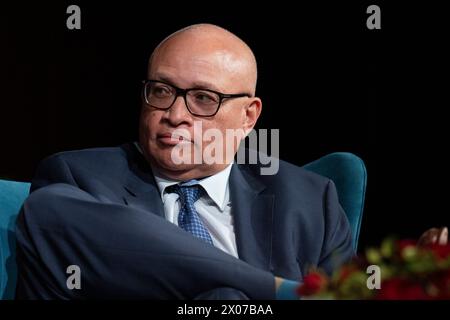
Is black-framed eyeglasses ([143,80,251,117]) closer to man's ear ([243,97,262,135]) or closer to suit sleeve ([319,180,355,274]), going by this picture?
man's ear ([243,97,262,135])

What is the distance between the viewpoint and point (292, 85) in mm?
2920

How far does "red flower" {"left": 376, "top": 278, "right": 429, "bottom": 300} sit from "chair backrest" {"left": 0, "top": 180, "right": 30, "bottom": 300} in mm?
1235

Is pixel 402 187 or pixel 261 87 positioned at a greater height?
pixel 261 87

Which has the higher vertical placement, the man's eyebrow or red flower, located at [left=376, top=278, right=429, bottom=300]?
the man's eyebrow

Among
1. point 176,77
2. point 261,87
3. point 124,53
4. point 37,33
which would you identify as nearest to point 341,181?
point 261,87

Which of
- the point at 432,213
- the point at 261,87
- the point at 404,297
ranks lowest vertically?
the point at 432,213

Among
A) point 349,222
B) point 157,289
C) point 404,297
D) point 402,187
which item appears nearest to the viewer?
point 404,297

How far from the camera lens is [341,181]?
2648 millimetres

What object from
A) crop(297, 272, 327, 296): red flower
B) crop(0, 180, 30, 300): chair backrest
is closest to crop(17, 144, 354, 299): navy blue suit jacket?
crop(0, 180, 30, 300): chair backrest

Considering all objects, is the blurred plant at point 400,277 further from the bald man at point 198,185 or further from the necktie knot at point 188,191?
the necktie knot at point 188,191

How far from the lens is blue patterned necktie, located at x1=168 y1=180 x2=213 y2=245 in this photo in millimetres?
2240

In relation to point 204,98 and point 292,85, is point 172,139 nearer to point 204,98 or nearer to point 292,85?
point 204,98
